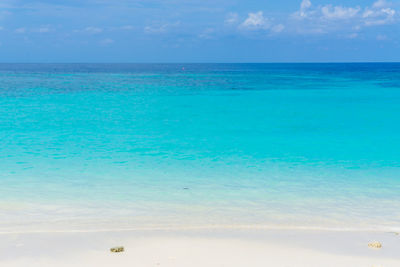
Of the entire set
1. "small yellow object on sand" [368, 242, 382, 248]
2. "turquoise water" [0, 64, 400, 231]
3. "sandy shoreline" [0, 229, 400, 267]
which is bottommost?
"turquoise water" [0, 64, 400, 231]

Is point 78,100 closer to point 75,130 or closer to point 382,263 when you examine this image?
point 75,130

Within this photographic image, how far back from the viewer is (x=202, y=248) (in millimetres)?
6660

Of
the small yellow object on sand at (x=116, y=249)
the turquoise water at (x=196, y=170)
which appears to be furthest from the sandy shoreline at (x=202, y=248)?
the turquoise water at (x=196, y=170)

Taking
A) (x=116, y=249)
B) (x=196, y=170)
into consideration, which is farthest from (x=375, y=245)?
(x=196, y=170)

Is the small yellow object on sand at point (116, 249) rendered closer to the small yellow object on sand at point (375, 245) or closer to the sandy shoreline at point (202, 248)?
the sandy shoreline at point (202, 248)

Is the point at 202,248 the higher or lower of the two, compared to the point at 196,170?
higher

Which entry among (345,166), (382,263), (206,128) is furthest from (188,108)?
(382,263)

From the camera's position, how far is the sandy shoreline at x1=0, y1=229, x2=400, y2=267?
6.14m

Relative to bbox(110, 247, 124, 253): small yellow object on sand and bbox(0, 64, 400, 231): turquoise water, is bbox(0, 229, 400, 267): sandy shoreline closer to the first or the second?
bbox(110, 247, 124, 253): small yellow object on sand


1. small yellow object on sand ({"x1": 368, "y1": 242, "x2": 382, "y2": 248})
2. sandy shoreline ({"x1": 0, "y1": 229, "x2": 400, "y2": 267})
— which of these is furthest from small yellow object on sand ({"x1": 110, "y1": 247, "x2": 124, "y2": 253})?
small yellow object on sand ({"x1": 368, "y1": 242, "x2": 382, "y2": 248})

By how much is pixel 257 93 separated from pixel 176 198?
3210 cm

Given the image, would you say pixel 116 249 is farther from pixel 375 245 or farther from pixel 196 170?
pixel 196 170

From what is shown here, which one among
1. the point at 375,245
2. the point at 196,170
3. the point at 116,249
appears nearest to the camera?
the point at 116,249

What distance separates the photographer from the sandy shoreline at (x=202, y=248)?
6145mm
